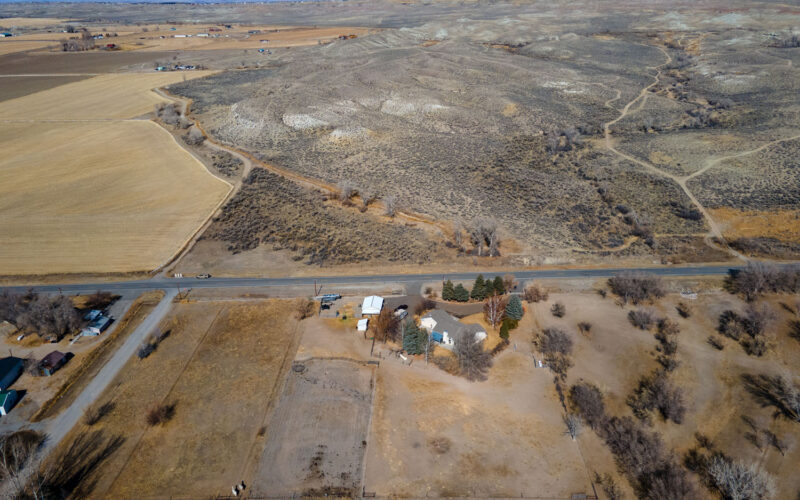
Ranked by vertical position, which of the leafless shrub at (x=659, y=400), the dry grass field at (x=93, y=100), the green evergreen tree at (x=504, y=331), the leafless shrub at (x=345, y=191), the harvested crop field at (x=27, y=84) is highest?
the harvested crop field at (x=27, y=84)

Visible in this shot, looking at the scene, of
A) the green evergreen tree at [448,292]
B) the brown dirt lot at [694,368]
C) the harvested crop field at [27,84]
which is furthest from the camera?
the harvested crop field at [27,84]

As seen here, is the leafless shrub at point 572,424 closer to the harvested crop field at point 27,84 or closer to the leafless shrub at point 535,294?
the leafless shrub at point 535,294

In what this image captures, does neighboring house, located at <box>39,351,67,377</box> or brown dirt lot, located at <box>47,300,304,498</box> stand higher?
neighboring house, located at <box>39,351,67,377</box>

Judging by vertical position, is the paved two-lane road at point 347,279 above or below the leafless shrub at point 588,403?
above

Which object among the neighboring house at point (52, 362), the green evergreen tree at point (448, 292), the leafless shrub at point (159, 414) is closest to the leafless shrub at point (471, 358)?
the green evergreen tree at point (448, 292)

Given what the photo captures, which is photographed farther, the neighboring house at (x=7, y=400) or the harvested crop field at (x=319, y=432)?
the neighboring house at (x=7, y=400)

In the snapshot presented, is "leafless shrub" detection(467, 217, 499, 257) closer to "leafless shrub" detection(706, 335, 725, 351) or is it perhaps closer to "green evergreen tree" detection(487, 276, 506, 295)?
"green evergreen tree" detection(487, 276, 506, 295)

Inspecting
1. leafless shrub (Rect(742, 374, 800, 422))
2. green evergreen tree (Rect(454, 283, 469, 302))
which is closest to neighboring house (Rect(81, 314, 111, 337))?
green evergreen tree (Rect(454, 283, 469, 302))

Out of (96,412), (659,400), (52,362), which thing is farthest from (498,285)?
(52,362)
